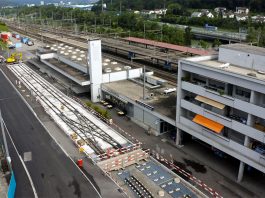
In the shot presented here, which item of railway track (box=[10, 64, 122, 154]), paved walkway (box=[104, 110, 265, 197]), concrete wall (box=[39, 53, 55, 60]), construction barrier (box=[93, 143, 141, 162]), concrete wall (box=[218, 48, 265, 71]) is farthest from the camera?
concrete wall (box=[39, 53, 55, 60])

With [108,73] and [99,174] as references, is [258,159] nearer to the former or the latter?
[99,174]

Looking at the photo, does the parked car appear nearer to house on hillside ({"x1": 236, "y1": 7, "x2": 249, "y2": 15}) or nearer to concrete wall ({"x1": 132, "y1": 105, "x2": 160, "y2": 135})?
concrete wall ({"x1": 132, "y1": 105, "x2": 160, "y2": 135})

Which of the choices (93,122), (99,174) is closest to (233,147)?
(99,174)

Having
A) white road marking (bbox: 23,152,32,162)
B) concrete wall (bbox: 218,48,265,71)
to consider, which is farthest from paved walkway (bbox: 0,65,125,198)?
concrete wall (bbox: 218,48,265,71)

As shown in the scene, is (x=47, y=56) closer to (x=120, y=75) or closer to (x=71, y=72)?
(x=71, y=72)

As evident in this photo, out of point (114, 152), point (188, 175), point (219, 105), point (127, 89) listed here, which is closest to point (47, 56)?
point (127, 89)

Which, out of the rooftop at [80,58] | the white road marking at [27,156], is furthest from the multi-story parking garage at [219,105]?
the white road marking at [27,156]

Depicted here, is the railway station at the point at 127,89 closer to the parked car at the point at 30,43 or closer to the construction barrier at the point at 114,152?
the construction barrier at the point at 114,152
